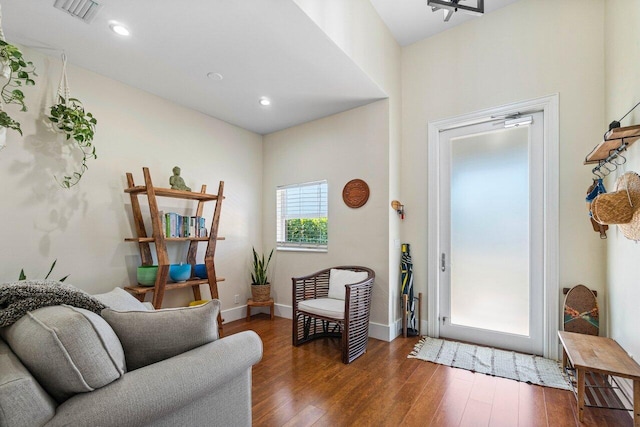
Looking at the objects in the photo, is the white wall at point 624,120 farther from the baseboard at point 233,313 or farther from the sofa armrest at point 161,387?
the baseboard at point 233,313

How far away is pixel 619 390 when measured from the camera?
2.12 m

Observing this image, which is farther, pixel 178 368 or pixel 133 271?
pixel 133 271

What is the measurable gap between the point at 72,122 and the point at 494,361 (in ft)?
13.8

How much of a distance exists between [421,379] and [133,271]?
292 centimetres

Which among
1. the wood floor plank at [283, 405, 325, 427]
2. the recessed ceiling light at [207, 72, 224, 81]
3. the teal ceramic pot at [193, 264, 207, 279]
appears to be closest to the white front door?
the wood floor plank at [283, 405, 325, 427]

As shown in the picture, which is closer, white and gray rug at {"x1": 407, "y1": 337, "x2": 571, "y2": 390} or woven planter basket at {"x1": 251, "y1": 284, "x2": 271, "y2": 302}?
white and gray rug at {"x1": 407, "y1": 337, "x2": 571, "y2": 390}

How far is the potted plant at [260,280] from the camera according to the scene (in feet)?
12.9

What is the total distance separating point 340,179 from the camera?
12.1 feet

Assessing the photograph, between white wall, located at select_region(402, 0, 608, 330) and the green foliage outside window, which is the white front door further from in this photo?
the green foliage outside window

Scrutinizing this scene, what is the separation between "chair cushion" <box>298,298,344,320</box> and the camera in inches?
110

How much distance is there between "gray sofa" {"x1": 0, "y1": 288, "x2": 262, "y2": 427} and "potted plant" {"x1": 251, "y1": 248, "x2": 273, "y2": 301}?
2.56 metres

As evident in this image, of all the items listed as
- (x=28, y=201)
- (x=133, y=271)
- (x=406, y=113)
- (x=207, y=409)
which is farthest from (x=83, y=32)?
(x=406, y=113)

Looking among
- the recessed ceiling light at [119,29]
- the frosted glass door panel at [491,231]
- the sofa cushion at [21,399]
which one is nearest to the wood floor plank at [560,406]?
the frosted glass door panel at [491,231]

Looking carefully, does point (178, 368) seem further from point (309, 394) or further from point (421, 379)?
point (421, 379)
